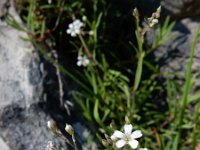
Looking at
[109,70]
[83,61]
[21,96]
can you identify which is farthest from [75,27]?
[21,96]

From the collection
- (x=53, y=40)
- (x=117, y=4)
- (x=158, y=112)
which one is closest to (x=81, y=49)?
(x=53, y=40)

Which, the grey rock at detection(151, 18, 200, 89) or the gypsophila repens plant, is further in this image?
the grey rock at detection(151, 18, 200, 89)

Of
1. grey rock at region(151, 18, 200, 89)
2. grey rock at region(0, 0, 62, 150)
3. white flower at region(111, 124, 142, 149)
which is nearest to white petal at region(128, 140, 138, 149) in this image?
white flower at region(111, 124, 142, 149)

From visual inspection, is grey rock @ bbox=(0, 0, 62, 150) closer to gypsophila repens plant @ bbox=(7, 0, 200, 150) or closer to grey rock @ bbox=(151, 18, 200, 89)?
gypsophila repens plant @ bbox=(7, 0, 200, 150)

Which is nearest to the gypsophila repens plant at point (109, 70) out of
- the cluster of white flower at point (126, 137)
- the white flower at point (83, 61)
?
the white flower at point (83, 61)

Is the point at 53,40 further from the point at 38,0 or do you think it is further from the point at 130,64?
the point at 130,64

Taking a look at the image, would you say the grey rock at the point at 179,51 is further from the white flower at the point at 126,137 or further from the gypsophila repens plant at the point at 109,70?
the white flower at the point at 126,137

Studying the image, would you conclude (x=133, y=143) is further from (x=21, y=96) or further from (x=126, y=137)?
(x=21, y=96)

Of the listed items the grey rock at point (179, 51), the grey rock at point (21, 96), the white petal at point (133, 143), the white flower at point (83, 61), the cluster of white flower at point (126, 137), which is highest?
the grey rock at point (179, 51)
